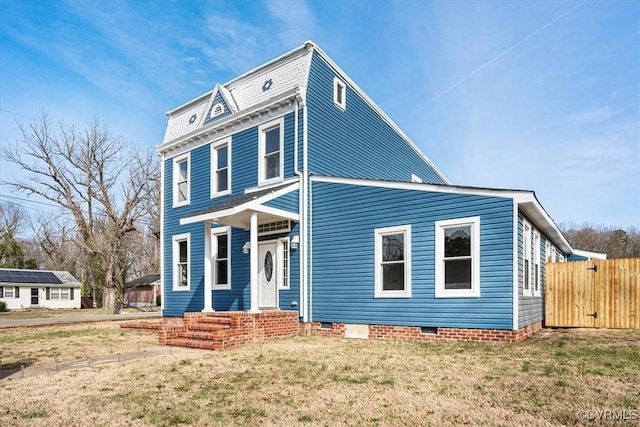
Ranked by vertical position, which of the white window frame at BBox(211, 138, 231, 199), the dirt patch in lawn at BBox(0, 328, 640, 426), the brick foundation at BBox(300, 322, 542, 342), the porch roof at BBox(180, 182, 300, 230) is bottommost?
the brick foundation at BBox(300, 322, 542, 342)

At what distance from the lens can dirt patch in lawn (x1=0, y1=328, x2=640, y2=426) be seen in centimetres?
436

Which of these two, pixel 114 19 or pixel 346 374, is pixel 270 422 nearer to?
pixel 346 374

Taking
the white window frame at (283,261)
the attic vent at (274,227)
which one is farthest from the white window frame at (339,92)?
the white window frame at (283,261)

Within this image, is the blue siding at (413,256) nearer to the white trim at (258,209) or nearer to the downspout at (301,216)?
the downspout at (301,216)

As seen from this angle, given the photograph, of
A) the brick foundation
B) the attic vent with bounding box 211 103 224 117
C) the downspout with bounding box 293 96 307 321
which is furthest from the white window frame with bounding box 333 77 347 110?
the brick foundation

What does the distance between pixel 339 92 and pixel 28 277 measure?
36.8 m

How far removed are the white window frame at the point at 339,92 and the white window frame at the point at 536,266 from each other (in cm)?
685

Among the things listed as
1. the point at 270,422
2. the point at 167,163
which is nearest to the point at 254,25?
the point at 167,163

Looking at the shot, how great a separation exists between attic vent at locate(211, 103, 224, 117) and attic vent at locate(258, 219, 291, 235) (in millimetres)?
4501

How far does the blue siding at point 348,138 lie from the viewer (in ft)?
41.1

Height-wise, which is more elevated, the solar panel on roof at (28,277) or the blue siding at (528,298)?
the blue siding at (528,298)

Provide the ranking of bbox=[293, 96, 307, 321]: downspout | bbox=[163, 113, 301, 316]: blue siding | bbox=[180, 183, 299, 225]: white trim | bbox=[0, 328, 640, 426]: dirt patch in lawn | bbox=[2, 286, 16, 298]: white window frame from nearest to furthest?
Result: 1. bbox=[0, 328, 640, 426]: dirt patch in lawn
2. bbox=[180, 183, 299, 225]: white trim
3. bbox=[293, 96, 307, 321]: downspout
4. bbox=[163, 113, 301, 316]: blue siding
5. bbox=[2, 286, 16, 298]: white window frame

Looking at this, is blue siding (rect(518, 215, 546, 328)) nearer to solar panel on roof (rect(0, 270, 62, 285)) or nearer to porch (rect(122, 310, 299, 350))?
porch (rect(122, 310, 299, 350))

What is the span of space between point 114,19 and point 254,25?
4.33 meters
